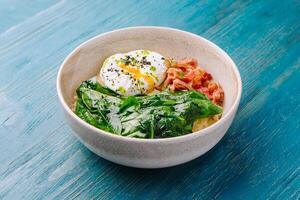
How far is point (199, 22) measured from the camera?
2.15 metres

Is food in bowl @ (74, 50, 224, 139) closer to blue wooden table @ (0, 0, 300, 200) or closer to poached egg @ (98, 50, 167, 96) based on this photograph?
poached egg @ (98, 50, 167, 96)

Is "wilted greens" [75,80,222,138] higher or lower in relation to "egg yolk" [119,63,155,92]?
higher

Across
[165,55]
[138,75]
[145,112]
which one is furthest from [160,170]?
[165,55]

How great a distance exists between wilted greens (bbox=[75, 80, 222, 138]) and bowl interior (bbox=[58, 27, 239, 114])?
0.09 m

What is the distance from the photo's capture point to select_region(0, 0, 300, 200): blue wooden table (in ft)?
4.52

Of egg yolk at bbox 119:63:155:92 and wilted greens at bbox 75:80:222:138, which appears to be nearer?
wilted greens at bbox 75:80:222:138

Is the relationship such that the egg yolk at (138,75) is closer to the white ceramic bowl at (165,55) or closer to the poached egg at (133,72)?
the poached egg at (133,72)

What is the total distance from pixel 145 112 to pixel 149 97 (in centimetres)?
10

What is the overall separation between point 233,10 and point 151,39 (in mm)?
616

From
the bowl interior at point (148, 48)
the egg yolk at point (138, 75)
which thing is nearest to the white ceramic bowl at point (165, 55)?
the bowl interior at point (148, 48)

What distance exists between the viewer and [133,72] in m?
1.67

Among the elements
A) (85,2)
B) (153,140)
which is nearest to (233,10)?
(85,2)

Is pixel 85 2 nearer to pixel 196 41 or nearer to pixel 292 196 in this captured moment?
pixel 196 41

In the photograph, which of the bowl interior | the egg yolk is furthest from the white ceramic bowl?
the egg yolk
